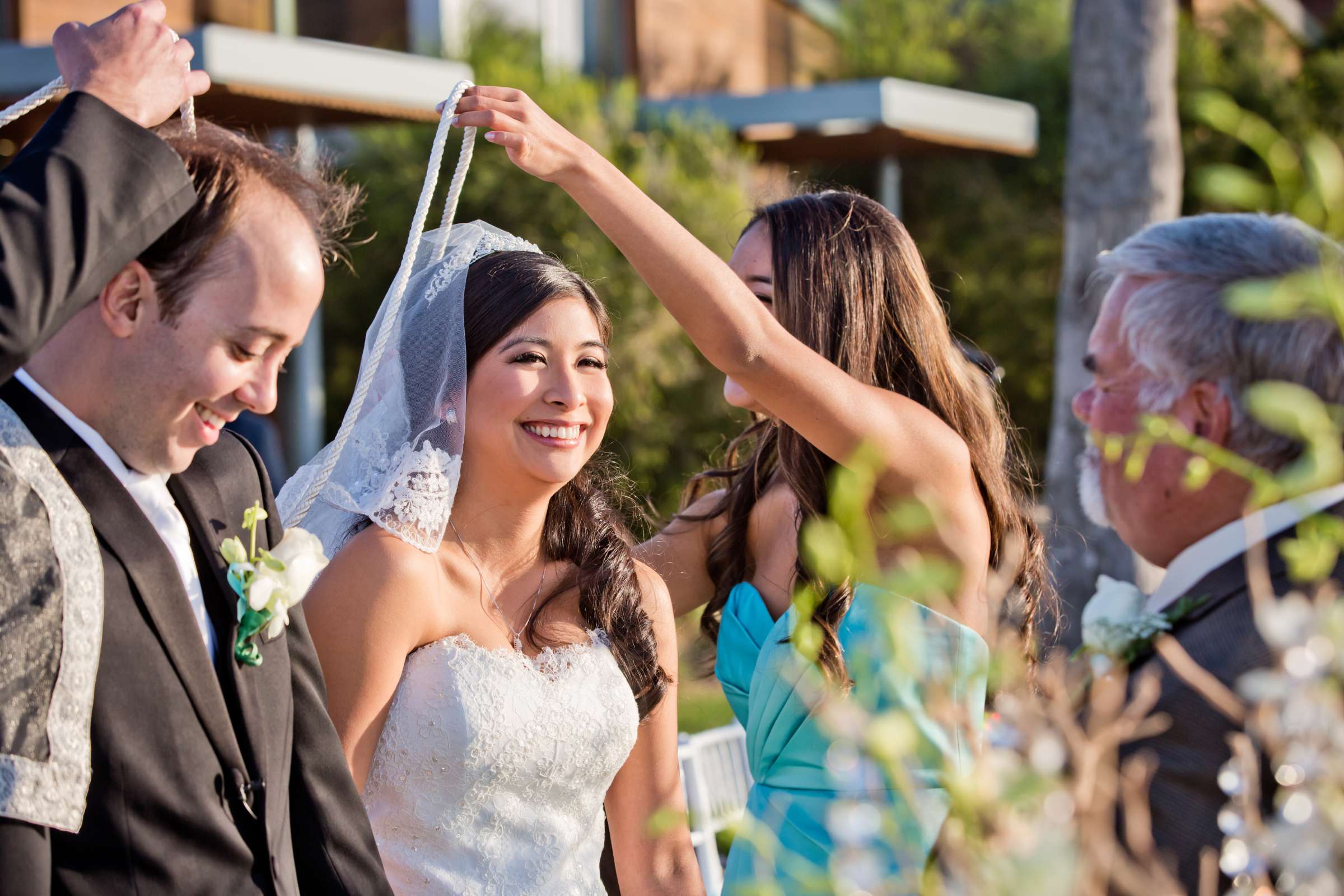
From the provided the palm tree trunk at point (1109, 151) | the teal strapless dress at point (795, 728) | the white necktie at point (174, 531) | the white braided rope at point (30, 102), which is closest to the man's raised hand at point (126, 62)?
the white braided rope at point (30, 102)

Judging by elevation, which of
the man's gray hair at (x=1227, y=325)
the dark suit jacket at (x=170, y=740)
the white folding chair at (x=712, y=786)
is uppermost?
the man's gray hair at (x=1227, y=325)

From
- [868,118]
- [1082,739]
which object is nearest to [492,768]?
[1082,739]

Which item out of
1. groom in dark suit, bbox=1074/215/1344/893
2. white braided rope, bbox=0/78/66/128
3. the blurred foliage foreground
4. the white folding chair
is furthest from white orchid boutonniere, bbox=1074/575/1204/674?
the white folding chair

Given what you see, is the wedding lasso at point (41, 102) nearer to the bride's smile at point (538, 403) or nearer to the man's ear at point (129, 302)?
the man's ear at point (129, 302)

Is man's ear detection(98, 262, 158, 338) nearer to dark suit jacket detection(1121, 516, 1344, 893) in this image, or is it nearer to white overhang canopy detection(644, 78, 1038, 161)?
dark suit jacket detection(1121, 516, 1344, 893)

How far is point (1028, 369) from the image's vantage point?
1436cm

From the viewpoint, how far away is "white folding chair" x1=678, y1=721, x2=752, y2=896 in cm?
404

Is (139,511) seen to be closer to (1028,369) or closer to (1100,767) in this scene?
(1100,767)

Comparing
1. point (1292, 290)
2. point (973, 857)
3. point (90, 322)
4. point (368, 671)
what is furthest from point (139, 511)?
point (1292, 290)

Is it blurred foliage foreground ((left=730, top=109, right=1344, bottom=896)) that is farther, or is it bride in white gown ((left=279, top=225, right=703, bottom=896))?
bride in white gown ((left=279, top=225, right=703, bottom=896))

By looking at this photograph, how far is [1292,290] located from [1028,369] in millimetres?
13851

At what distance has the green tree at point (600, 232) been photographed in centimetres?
1034

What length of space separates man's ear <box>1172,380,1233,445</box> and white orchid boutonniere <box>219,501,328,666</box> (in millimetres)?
1220

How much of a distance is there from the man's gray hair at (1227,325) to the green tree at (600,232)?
8.07 m
